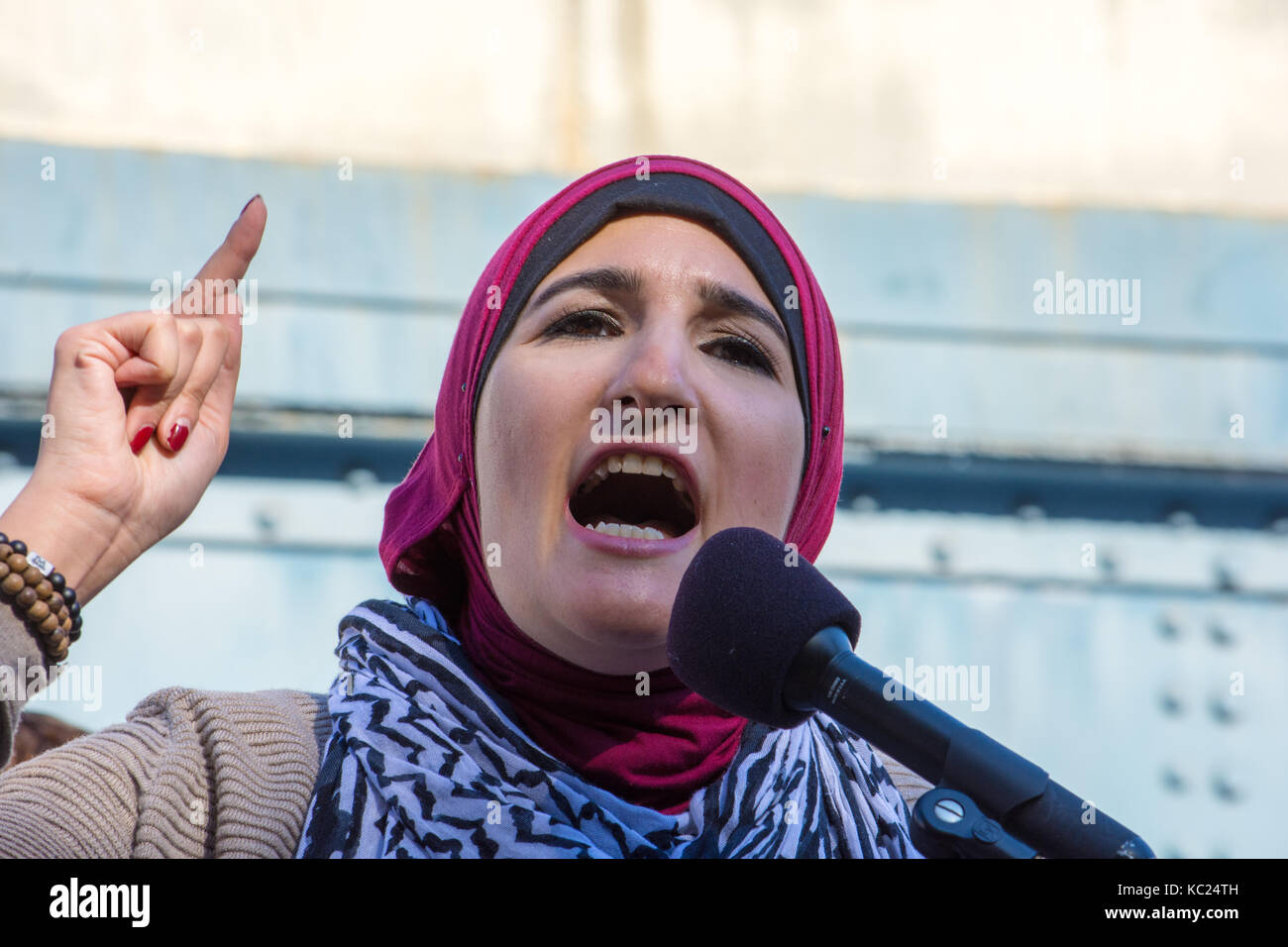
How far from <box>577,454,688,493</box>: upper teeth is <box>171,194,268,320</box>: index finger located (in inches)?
18.2

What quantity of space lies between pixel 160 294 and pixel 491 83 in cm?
83

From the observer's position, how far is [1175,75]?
130 inches

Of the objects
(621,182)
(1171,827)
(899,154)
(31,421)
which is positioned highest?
(899,154)

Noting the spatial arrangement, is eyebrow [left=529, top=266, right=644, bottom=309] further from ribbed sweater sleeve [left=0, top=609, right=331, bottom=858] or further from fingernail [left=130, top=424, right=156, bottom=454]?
ribbed sweater sleeve [left=0, top=609, right=331, bottom=858]

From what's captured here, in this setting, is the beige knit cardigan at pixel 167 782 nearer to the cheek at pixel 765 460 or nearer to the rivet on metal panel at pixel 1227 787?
the cheek at pixel 765 460

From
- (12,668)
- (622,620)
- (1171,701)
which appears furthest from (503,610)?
(1171,701)

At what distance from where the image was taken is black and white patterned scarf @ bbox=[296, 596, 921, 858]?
64.2 inches

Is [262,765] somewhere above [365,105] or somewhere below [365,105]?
below

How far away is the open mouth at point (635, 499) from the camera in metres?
1.67

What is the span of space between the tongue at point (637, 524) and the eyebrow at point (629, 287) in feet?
0.91

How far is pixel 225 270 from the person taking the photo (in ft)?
5.55

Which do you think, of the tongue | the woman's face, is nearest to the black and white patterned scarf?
the woman's face

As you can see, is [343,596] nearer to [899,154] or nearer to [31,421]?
[31,421]
